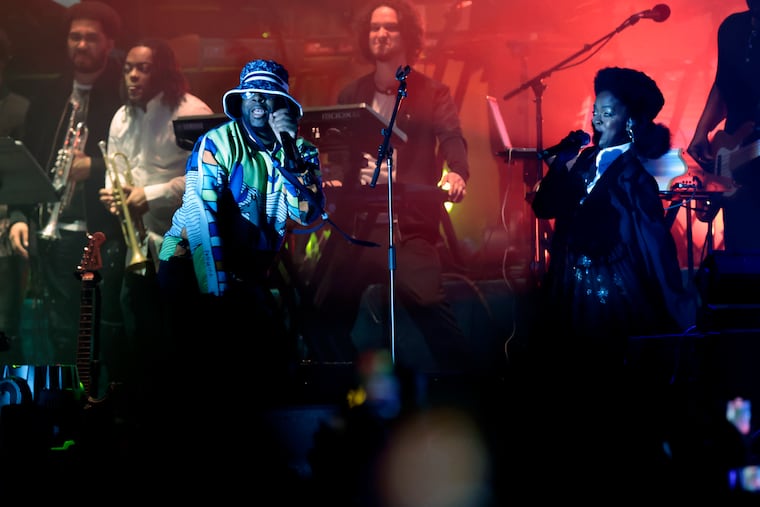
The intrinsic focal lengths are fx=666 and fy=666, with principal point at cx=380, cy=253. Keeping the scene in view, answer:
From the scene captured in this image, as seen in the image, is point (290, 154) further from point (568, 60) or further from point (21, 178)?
point (21, 178)

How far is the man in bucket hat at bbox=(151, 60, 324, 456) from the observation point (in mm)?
3725

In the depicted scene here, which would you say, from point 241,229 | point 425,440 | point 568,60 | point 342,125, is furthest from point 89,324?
point 568,60

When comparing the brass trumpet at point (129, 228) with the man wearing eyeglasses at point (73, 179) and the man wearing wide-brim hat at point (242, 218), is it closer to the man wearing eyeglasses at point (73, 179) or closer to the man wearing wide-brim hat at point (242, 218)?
the man wearing eyeglasses at point (73, 179)

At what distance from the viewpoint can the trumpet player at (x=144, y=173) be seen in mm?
5594

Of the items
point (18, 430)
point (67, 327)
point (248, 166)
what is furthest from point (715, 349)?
point (67, 327)

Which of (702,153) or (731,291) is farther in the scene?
(702,153)

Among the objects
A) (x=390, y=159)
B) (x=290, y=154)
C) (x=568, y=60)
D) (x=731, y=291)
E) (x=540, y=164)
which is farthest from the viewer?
(x=568, y=60)

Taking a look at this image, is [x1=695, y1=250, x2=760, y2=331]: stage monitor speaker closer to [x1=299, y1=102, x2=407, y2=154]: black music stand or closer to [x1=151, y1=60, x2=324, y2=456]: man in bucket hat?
[x1=151, y1=60, x2=324, y2=456]: man in bucket hat

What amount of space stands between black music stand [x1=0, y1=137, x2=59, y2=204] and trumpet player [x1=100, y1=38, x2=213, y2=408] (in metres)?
0.52

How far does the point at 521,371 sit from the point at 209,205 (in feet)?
8.21

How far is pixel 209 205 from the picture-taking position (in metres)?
3.73

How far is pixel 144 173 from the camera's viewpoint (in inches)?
227

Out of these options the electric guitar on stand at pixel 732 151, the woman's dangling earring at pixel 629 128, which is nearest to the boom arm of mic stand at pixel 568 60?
the woman's dangling earring at pixel 629 128

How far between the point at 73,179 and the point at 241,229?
278 centimetres
